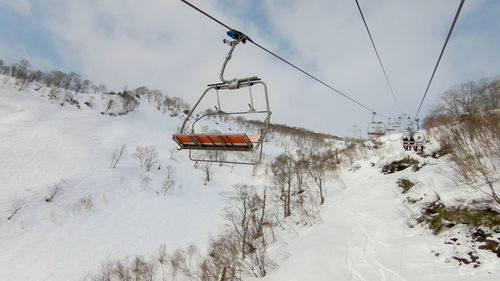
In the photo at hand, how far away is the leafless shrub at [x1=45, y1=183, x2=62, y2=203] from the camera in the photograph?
1432 inches

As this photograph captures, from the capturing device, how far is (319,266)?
11617mm

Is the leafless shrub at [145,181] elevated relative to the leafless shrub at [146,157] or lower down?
lower down

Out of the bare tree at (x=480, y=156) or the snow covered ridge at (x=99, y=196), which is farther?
the snow covered ridge at (x=99, y=196)

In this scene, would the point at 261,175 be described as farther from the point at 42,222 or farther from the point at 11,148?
the point at 11,148

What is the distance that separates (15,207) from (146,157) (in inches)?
1104

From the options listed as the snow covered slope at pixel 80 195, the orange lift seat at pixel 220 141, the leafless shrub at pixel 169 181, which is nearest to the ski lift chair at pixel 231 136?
the orange lift seat at pixel 220 141

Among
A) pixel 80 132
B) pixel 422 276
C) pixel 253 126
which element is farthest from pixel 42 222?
pixel 253 126

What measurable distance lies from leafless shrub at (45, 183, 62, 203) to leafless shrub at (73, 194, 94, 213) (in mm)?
3556

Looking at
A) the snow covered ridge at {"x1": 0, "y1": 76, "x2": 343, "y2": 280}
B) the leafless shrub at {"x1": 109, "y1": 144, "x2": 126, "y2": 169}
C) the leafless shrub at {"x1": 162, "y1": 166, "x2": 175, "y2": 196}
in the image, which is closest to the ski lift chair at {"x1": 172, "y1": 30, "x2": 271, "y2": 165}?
the snow covered ridge at {"x1": 0, "y1": 76, "x2": 343, "y2": 280}

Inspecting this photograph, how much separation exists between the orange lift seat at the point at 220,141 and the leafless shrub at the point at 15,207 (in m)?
41.7

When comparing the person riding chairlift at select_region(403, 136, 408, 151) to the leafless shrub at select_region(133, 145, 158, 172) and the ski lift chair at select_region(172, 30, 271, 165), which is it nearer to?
the ski lift chair at select_region(172, 30, 271, 165)

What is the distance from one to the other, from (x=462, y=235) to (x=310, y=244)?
7.92 metres

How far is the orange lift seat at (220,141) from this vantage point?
463 cm

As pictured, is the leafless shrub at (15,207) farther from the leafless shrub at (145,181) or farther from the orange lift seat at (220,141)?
the orange lift seat at (220,141)
